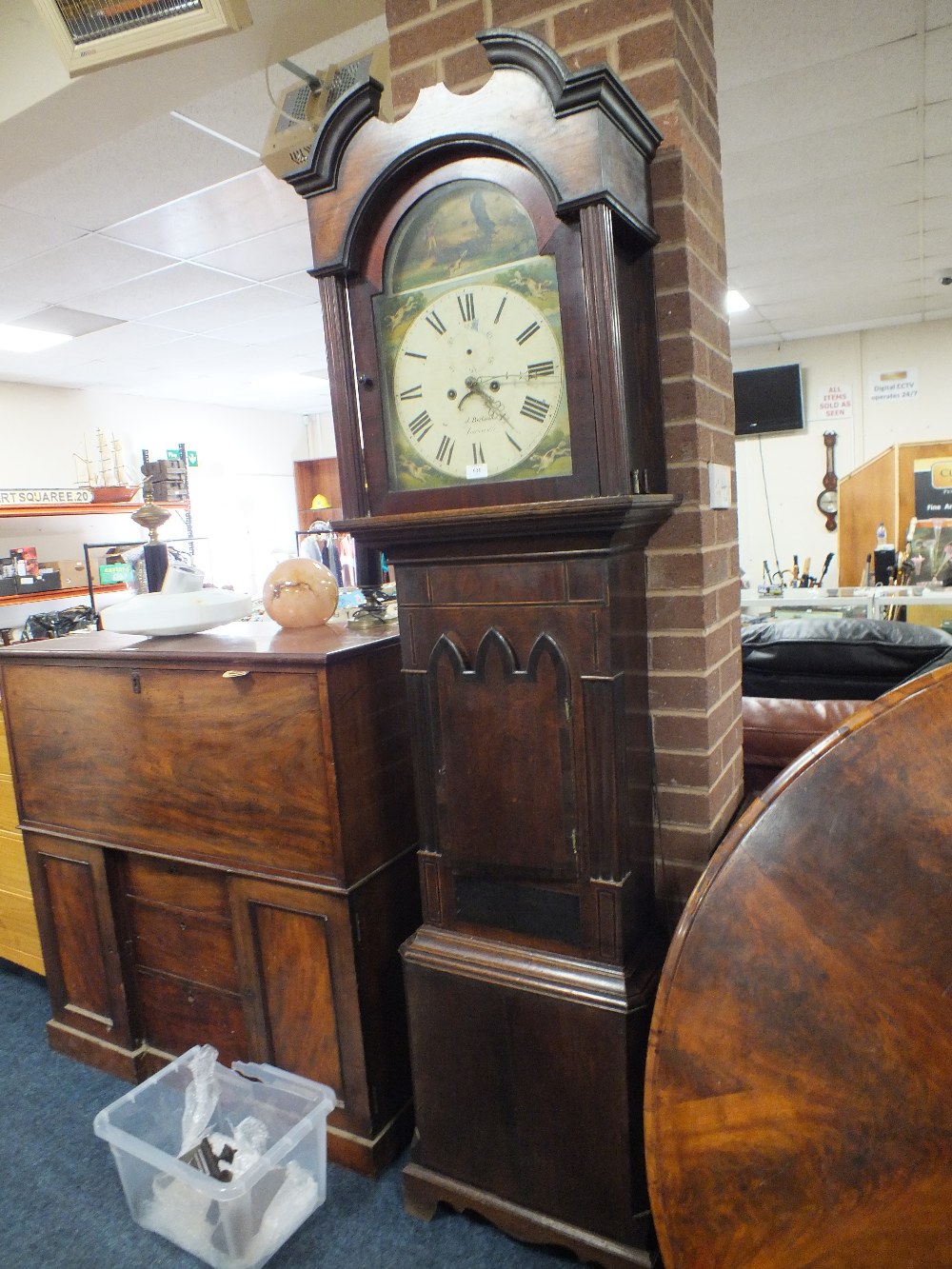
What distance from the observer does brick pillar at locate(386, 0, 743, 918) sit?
138 centimetres

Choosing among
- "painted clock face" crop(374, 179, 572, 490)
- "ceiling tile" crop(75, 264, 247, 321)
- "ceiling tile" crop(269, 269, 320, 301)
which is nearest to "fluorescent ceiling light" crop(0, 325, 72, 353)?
"ceiling tile" crop(75, 264, 247, 321)

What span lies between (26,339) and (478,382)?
4.97 metres

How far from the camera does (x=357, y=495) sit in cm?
143

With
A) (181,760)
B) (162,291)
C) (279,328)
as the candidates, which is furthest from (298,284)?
(181,760)

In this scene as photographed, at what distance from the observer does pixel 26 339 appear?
5.08 metres

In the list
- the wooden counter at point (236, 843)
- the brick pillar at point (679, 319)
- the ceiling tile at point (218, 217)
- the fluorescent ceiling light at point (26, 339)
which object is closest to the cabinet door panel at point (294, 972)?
the wooden counter at point (236, 843)

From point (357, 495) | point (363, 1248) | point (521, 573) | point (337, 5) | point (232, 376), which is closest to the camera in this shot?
point (521, 573)

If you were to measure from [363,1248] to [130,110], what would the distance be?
292 centimetres

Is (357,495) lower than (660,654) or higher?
higher

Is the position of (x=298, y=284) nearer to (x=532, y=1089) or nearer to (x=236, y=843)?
(x=236, y=843)

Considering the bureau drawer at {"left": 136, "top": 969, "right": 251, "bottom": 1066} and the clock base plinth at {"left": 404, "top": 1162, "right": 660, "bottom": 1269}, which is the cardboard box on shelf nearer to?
the bureau drawer at {"left": 136, "top": 969, "right": 251, "bottom": 1066}

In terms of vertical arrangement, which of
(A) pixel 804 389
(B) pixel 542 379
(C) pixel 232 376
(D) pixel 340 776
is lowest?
(D) pixel 340 776

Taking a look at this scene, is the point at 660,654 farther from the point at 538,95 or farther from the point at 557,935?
the point at 538,95

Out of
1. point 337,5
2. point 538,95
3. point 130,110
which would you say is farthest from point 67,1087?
point 337,5
